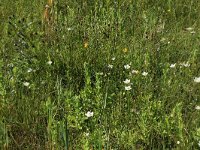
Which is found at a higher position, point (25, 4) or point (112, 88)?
point (25, 4)

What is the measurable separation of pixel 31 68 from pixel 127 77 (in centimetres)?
85

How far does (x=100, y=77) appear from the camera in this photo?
3.12m

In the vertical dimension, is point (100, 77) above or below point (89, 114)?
above

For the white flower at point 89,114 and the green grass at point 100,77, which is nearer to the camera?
the green grass at point 100,77

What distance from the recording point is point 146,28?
356 centimetres

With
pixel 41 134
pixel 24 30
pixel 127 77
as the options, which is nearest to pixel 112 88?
pixel 127 77

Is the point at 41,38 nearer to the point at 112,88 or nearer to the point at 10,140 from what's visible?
the point at 112,88

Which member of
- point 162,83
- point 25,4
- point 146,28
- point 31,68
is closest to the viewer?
point 162,83

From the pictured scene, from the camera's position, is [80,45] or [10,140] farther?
[80,45]

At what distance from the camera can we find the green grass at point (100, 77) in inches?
101

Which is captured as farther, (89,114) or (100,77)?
(100,77)

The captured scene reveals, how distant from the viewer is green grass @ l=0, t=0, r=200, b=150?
2.55 meters

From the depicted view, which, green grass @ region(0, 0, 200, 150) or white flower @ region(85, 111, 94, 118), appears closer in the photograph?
green grass @ region(0, 0, 200, 150)

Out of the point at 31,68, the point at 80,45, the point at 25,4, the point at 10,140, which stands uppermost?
Answer: the point at 25,4
